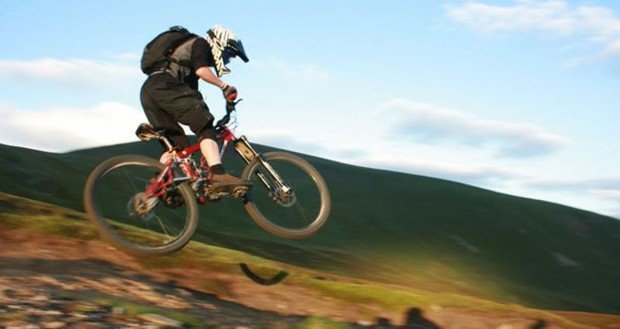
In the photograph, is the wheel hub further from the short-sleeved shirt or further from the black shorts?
the short-sleeved shirt

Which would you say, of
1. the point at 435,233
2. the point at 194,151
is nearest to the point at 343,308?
the point at 194,151

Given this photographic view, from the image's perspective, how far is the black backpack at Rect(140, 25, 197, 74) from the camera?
36.5ft

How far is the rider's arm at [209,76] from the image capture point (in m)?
11.1

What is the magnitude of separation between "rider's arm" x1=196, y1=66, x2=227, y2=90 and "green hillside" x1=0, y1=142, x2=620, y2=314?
1026 inches

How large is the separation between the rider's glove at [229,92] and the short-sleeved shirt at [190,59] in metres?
0.45

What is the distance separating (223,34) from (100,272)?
14.4ft

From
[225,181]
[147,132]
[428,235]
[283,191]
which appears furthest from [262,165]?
[428,235]

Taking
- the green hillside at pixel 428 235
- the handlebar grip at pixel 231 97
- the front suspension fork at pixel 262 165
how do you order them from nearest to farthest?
1. the handlebar grip at pixel 231 97
2. the front suspension fork at pixel 262 165
3. the green hillside at pixel 428 235

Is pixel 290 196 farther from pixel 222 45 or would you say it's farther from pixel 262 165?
pixel 222 45

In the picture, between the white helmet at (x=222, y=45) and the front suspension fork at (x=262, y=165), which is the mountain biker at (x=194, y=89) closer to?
the white helmet at (x=222, y=45)

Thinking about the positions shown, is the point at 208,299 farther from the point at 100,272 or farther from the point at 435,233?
the point at 435,233

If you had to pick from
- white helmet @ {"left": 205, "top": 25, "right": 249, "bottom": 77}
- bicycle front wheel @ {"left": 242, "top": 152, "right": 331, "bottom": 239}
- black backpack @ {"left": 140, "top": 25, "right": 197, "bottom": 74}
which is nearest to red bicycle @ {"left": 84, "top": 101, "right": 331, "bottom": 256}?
bicycle front wheel @ {"left": 242, "top": 152, "right": 331, "bottom": 239}

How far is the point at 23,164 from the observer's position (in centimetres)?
4281

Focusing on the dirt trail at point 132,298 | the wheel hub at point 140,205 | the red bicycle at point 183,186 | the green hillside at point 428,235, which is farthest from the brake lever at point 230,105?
the green hillside at point 428,235
